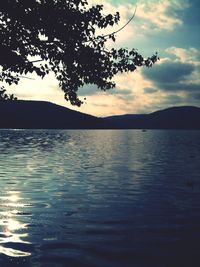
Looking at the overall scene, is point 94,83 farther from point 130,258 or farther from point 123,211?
point 123,211

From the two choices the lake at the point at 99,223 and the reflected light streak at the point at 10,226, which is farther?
the reflected light streak at the point at 10,226

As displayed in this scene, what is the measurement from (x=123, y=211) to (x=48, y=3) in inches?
475

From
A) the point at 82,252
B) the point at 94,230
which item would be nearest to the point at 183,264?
the point at 82,252

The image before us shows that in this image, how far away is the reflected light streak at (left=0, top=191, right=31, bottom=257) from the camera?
45.0 ft

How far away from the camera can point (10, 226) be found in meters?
17.4

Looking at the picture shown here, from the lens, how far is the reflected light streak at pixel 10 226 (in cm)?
1370

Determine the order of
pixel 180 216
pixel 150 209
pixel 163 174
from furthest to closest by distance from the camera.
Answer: pixel 163 174 < pixel 150 209 < pixel 180 216

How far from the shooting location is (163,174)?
130 feet

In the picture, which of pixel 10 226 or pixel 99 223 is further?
pixel 99 223

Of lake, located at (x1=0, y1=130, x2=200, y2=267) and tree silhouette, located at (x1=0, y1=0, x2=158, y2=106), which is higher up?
tree silhouette, located at (x1=0, y1=0, x2=158, y2=106)

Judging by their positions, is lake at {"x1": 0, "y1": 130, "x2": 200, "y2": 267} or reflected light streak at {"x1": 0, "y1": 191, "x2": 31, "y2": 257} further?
reflected light streak at {"x1": 0, "y1": 191, "x2": 31, "y2": 257}

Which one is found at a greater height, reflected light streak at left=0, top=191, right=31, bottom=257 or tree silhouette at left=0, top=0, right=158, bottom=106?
tree silhouette at left=0, top=0, right=158, bottom=106

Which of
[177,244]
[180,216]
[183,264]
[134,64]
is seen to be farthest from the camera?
[180,216]

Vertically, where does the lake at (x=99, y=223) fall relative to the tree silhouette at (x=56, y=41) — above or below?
below
